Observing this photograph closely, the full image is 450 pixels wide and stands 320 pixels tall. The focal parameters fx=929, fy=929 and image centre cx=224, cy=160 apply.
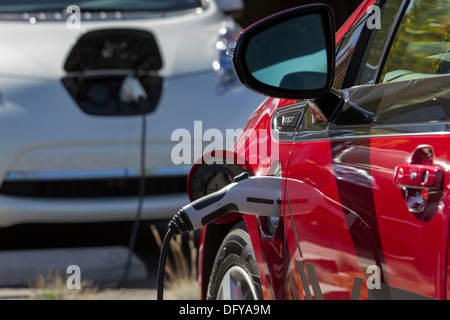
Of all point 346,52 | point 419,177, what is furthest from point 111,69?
point 419,177

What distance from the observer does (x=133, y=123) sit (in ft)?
16.3

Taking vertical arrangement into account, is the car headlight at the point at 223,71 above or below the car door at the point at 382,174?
above

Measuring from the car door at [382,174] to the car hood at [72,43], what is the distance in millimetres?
2957

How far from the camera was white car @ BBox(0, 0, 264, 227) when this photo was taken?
4855mm

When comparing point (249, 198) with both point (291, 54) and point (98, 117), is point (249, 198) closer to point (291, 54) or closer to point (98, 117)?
point (291, 54)

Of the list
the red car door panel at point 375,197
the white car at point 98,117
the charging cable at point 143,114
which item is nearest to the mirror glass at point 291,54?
the red car door panel at point 375,197

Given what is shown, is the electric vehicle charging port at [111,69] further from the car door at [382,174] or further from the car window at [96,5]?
the car door at [382,174]

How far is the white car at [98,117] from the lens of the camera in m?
4.86

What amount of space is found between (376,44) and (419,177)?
59cm

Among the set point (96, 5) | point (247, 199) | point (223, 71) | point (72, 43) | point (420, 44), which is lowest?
point (247, 199)

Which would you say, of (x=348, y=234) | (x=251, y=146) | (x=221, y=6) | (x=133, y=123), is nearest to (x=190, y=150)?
(x=133, y=123)

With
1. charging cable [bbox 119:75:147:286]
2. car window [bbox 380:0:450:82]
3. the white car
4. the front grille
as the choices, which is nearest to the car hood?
the white car

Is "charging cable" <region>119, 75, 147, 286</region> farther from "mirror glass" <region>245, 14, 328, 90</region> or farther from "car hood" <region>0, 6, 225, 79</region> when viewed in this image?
"mirror glass" <region>245, 14, 328, 90</region>

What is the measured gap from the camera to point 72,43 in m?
5.09
